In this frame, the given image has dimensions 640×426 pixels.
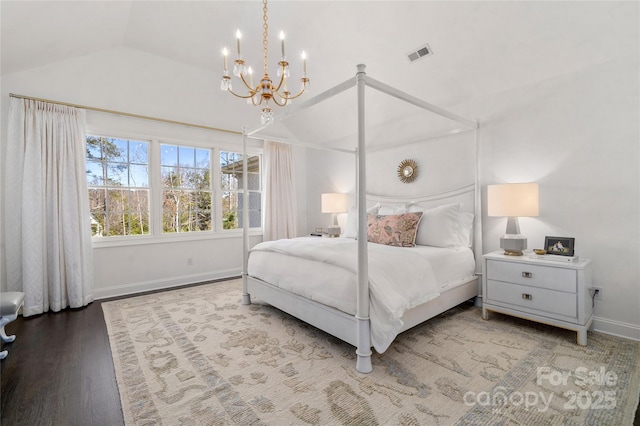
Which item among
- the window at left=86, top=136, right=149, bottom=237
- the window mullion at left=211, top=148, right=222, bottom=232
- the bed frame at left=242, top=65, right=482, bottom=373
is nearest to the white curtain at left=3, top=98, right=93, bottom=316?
the window at left=86, top=136, right=149, bottom=237

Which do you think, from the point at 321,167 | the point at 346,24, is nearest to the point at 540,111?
the point at 346,24

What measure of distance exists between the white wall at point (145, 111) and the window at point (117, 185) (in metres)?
0.21

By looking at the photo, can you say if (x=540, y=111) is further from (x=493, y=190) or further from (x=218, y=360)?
(x=218, y=360)

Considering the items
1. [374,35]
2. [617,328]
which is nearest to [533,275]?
[617,328]

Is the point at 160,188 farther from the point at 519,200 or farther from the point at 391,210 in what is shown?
the point at 519,200

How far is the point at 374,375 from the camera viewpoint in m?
1.91

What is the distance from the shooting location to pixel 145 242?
398 cm

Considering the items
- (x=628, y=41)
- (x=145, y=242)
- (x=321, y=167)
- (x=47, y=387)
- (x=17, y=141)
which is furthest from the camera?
(x=321, y=167)

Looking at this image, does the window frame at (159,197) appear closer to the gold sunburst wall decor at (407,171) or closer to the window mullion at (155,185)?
the window mullion at (155,185)

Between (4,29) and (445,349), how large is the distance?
422 centimetres

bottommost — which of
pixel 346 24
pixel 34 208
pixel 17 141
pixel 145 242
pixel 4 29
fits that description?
pixel 145 242

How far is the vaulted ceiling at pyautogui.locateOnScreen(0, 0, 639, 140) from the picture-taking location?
236cm

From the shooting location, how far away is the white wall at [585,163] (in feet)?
7.81

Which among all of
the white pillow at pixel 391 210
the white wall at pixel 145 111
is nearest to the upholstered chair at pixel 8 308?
the white wall at pixel 145 111
